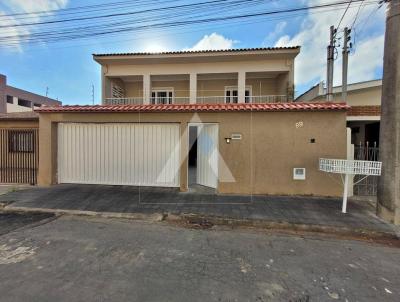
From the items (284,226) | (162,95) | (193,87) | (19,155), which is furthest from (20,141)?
(284,226)

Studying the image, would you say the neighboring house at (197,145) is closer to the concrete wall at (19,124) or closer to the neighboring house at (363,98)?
the concrete wall at (19,124)

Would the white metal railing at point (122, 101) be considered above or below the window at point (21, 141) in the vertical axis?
above

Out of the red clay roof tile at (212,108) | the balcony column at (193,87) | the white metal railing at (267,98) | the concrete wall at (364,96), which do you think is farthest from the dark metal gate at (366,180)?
the balcony column at (193,87)

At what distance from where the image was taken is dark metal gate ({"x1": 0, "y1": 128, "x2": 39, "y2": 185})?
335 inches

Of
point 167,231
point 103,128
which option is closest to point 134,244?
point 167,231

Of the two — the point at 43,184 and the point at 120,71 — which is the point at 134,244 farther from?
the point at 120,71

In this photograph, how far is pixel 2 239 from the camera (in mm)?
4242

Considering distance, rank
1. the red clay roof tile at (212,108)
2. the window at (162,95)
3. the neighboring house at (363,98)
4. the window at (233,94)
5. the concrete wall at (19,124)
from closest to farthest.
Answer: the red clay roof tile at (212,108) < the concrete wall at (19,124) < the neighboring house at (363,98) < the window at (233,94) < the window at (162,95)

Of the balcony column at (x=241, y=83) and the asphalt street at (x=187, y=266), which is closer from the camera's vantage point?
the asphalt street at (x=187, y=266)

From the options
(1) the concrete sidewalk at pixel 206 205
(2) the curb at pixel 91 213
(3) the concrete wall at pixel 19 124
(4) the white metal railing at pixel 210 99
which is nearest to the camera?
(1) the concrete sidewalk at pixel 206 205

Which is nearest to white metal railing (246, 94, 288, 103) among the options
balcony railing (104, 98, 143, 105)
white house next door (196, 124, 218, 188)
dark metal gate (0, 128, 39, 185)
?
balcony railing (104, 98, 143, 105)

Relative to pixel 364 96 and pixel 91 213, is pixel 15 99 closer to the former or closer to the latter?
pixel 91 213

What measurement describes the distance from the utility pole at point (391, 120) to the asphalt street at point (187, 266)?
4.89ft

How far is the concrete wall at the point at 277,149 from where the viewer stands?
6879 mm
